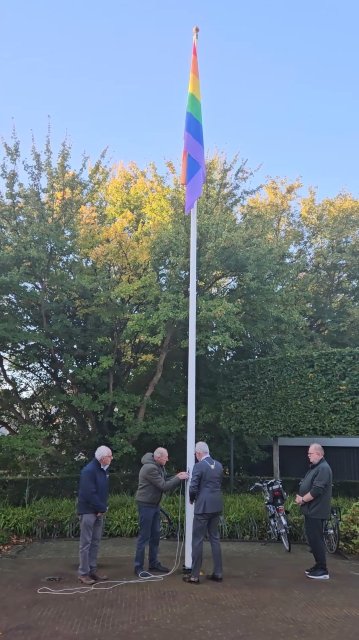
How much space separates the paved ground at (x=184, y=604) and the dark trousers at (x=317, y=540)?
0.25 meters

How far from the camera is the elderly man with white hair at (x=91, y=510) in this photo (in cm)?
672

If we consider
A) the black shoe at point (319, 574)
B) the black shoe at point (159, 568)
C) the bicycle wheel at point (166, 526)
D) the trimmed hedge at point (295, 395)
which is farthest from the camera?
the trimmed hedge at point (295, 395)

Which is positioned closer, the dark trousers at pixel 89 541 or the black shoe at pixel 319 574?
the dark trousers at pixel 89 541

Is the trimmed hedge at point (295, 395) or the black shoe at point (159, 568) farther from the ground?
the trimmed hedge at point (295, 395)

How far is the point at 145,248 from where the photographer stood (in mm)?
13859

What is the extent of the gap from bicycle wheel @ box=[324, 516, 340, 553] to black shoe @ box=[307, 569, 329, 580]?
1.47m

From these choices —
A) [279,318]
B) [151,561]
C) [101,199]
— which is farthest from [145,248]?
[151,561]

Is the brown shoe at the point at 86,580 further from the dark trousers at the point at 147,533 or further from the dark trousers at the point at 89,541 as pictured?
the dark trousers at the point at 147,533

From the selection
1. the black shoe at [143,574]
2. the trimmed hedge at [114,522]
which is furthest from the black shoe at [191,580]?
the trimmed hedge at [114,522]

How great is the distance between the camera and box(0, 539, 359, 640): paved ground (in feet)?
16.4

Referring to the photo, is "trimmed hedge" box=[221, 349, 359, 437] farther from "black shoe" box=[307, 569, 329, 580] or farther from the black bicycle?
"black shoe" box=[307, 569, 329, 580]

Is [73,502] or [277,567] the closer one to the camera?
[277,567]

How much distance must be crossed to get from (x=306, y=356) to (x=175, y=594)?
10122 millimetres

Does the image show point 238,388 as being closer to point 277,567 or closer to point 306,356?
point 306,356
